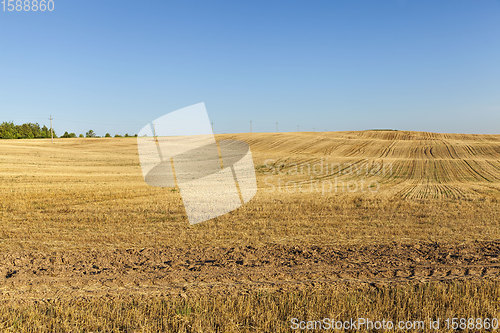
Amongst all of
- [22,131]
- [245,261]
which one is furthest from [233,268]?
[22,131]

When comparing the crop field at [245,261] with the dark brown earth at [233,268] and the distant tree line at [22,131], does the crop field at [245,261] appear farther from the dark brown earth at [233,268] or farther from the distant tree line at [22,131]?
the distant tree line at [22,131]

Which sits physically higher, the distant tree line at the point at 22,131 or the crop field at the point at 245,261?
the distant tree line at the point at 22,131

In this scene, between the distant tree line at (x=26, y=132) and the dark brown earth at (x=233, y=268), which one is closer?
the dark brown earth at (x=233, y=268)

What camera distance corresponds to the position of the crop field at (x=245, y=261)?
6.26 metres

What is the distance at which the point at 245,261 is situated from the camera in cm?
895

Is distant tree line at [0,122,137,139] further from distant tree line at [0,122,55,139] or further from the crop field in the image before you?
the crop field

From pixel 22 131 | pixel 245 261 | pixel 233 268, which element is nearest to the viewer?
pixel 233 268

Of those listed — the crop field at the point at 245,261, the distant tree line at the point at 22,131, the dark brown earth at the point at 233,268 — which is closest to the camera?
the crop field at the point at 245,261

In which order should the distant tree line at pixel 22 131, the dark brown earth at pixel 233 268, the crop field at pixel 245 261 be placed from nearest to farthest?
the crop field at pixel 245 261 < the dark brown earth at pixel 233 268 < the distant tree line at pixel 22 131

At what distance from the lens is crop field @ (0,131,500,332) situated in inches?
247

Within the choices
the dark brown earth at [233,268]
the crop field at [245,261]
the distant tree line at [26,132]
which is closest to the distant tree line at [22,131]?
the distant tree line at [26,132]

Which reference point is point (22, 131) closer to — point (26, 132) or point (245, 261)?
point (26, 132)

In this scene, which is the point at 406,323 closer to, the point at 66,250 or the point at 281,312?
the point at 281,312

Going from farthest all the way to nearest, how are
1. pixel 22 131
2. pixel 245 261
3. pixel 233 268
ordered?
pixel 22 131
pixel 245 261
pixel 233 268
